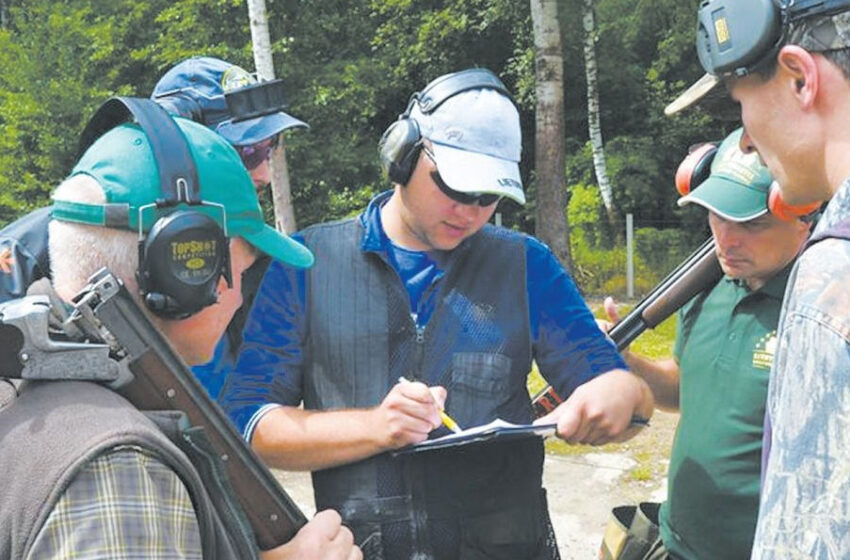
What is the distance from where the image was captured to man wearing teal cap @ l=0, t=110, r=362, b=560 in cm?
116

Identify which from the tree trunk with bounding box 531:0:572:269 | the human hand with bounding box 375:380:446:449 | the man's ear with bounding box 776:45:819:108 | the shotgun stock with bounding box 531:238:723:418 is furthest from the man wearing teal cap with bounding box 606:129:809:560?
the tree trunk with bounding box 531:0:572:269

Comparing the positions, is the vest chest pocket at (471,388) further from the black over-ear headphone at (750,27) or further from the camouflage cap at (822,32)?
the camouflage cap at (822,32)

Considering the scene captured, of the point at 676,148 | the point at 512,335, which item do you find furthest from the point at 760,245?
the point at 676,148

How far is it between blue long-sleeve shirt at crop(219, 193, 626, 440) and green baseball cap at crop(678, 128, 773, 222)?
602 mm

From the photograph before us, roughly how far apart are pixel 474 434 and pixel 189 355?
69 centimetres

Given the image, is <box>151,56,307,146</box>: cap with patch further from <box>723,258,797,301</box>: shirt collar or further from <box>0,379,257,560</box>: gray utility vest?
<box>0,379,257,560</box>: gray utility vest

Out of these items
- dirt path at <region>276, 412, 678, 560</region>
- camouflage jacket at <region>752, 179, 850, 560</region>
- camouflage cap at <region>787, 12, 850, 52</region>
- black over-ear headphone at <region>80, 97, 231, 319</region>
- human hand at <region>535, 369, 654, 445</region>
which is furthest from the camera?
dirt path at <region>276, 412, 678, 560</region>

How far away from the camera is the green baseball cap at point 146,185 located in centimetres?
143

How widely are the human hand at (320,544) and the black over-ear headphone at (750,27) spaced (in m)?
1.08

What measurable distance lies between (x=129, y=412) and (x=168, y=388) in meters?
0.13

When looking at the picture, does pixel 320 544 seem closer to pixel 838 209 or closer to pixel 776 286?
pixel 838 209

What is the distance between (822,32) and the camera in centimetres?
132

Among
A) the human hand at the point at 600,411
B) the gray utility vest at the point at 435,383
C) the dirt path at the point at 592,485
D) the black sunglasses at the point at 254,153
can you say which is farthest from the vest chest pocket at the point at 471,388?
the dirt path at the point at 592,485

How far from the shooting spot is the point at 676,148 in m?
19.4
